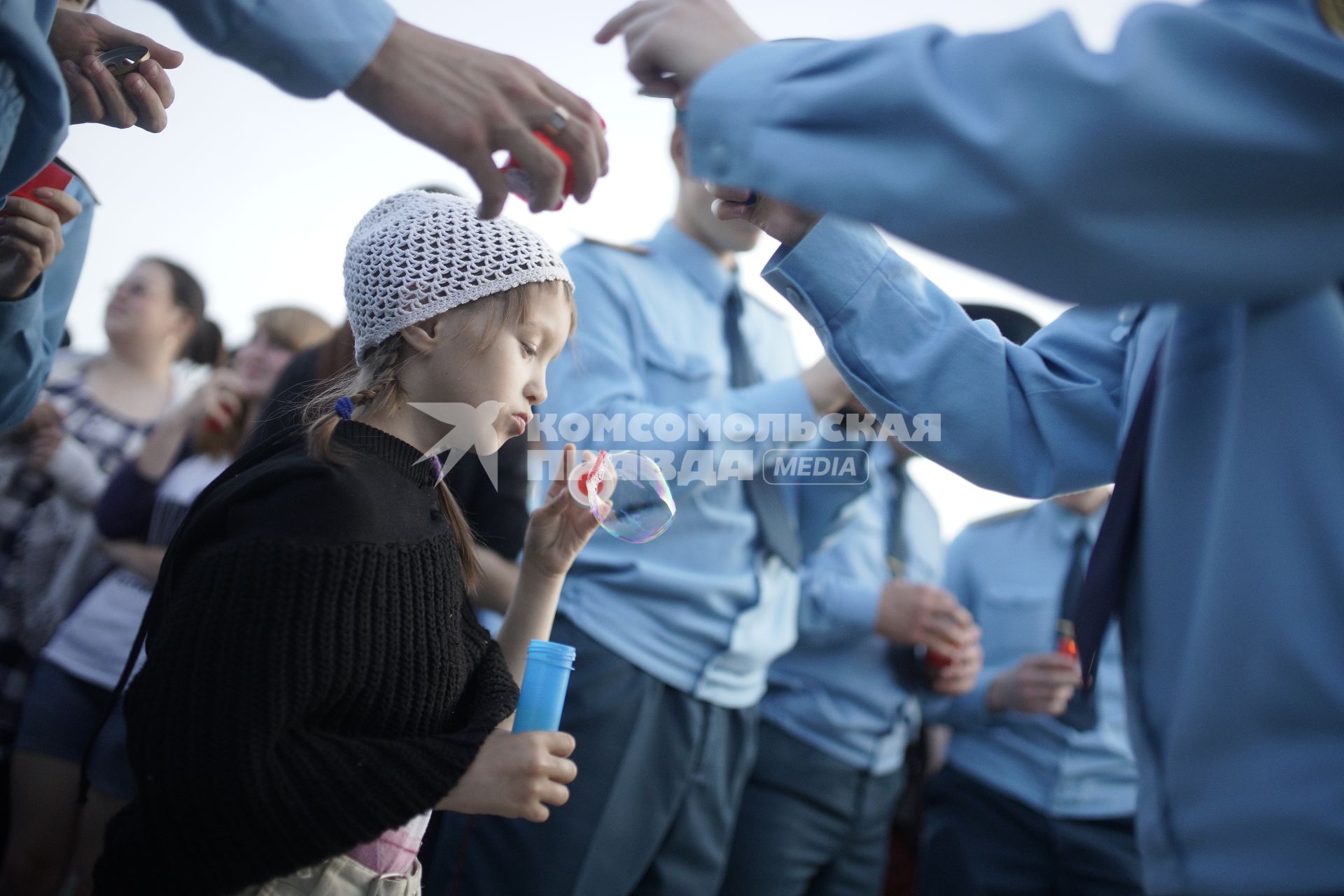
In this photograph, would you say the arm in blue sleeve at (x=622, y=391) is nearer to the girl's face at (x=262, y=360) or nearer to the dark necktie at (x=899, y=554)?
the dark necktie at (x=899, y=554)

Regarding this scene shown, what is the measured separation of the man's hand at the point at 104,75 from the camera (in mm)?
→ 1251

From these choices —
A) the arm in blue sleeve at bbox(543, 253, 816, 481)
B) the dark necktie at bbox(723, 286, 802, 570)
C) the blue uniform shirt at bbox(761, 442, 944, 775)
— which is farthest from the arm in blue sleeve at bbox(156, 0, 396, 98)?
the blue uniform shirt at bbox(761, 442, 944, 775)

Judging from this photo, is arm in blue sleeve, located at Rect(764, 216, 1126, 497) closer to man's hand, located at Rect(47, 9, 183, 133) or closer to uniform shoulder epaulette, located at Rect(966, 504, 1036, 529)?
man's hand, located at Rect(47, 9, 183, 133)

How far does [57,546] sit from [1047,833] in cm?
283

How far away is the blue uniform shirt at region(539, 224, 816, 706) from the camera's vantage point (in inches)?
84.2

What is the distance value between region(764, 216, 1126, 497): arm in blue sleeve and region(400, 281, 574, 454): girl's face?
0.39 metres

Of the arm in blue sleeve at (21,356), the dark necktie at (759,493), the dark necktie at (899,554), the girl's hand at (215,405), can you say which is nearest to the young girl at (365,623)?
the arm in blue sleeve at (21,356)

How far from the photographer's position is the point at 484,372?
1477mm

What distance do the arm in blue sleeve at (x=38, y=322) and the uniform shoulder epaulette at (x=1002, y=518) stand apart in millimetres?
2773

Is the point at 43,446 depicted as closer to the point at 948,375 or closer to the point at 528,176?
the point at 528,176

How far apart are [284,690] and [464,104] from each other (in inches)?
27.2

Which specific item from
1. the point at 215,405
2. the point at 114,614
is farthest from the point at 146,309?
the point at 114,614

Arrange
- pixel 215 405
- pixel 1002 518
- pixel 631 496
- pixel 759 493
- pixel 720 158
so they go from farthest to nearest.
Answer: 1. pixel 1002 518
2. pixel 215 405
3. pixel 759 493
4. pixel 631 496
5. pixel 720 158

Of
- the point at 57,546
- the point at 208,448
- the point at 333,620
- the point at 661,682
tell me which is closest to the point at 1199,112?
the point at 333,620
